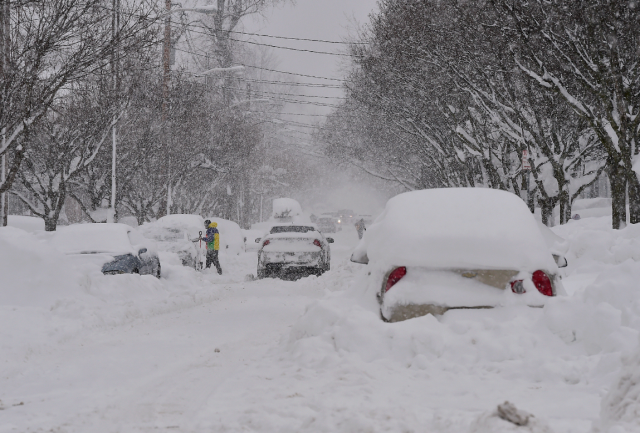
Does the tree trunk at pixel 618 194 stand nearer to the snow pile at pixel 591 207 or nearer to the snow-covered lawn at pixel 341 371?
the snow-covered lawn at pixel 341 371

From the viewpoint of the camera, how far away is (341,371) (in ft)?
18.1

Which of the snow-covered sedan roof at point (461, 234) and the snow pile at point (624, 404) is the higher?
the snow-covered sedan roof at point (461, 234)

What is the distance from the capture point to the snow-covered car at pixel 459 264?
250 inches

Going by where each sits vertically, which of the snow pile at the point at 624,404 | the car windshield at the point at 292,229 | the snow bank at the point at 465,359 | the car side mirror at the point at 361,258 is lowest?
the snow bank at the point at 465,359

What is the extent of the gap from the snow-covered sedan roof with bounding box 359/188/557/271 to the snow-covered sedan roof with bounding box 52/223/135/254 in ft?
27.5

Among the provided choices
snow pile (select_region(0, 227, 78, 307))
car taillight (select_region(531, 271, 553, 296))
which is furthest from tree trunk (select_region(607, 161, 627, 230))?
snow pile (select_region(0, 227, 78, 307))

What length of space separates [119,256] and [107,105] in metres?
11.9

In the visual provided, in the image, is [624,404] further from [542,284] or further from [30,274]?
[30,274]

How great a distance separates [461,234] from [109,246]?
9.68 m

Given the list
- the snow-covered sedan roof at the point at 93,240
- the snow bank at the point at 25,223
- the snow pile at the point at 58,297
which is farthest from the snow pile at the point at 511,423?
the snow bank at the point at 25,223

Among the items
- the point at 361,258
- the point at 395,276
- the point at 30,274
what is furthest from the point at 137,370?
the point at 30,274

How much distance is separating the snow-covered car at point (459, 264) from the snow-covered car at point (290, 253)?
10.8 m

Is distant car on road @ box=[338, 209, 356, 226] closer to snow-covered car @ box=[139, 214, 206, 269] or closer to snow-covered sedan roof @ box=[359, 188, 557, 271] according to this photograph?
snow-covered car @ box=[139, 214, 206, 269]

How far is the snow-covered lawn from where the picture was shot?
4.36 meters
